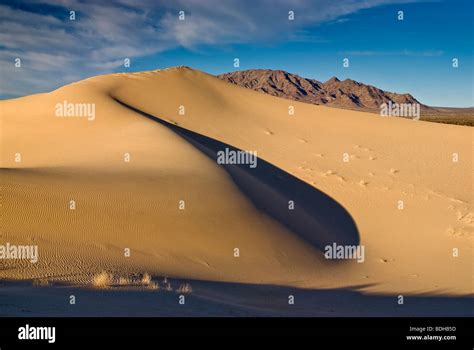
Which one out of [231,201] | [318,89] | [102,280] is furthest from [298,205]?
[318,89]

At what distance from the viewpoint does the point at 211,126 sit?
2638cm

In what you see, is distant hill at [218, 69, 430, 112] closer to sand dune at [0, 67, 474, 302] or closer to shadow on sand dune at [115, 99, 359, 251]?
sand dune at [0, 67, 474, 302]

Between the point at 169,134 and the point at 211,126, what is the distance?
7365 mm

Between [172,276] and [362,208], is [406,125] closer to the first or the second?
[362,208]

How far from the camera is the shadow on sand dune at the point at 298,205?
1356 centimetres

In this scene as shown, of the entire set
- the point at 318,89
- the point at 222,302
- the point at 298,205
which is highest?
the point at 318,89

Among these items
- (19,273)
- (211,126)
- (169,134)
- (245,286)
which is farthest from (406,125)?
(19,273)

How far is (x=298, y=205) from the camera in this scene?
15.5 metres

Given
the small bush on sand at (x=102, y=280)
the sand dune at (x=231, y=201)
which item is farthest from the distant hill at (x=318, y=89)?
the small bush on sand at (x=102, y=280)

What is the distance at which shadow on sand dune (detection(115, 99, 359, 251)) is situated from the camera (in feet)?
44.5

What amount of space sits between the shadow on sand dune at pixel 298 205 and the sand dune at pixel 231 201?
0.25 ft

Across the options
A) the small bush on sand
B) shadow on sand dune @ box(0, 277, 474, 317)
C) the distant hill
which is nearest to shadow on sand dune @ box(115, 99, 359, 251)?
shadow on sand dune @ box(0, 277, 474, 317)

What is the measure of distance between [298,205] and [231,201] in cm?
368

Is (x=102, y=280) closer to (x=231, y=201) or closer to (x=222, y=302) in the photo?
(x=222, y=302)
